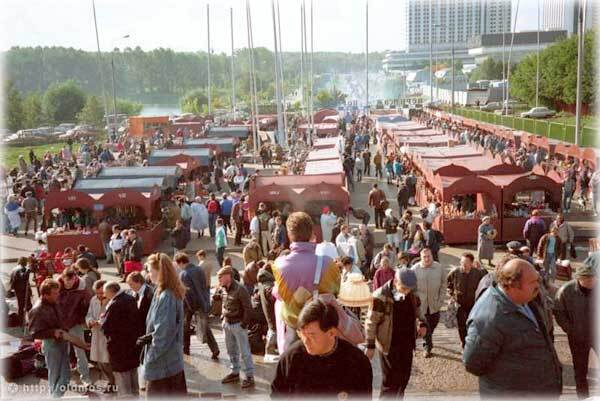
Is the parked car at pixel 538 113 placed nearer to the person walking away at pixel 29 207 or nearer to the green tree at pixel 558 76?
the green tree at pixel 558 76

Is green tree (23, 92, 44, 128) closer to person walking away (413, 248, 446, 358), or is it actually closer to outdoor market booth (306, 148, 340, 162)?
outdoor market booth (306, 148, 340, 162)

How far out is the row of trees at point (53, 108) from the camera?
75625 mm

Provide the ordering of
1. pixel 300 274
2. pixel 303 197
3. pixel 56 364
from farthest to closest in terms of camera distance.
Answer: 1. pixel 303 197
2. pixel 56 364
3. pixel 300 274

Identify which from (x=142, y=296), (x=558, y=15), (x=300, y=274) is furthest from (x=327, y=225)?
(x=558, y=15)

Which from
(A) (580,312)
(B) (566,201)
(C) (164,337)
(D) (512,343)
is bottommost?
(B) (566,201)

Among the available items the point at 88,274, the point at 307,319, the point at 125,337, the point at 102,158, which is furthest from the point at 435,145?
the point at 307,319

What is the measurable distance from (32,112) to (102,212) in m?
68.6

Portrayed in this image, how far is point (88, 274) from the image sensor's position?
30.3 feet

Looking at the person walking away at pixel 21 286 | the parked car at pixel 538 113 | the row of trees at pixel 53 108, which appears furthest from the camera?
the row of trees at pixel 53 108

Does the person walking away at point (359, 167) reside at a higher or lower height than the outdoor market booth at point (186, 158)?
lower

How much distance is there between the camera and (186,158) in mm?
26984

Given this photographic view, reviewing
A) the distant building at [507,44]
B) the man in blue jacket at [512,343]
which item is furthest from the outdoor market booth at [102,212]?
the distant building at [507,44]

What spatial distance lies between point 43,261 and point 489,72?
13560 centimetres

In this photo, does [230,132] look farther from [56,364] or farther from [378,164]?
[56,364]
